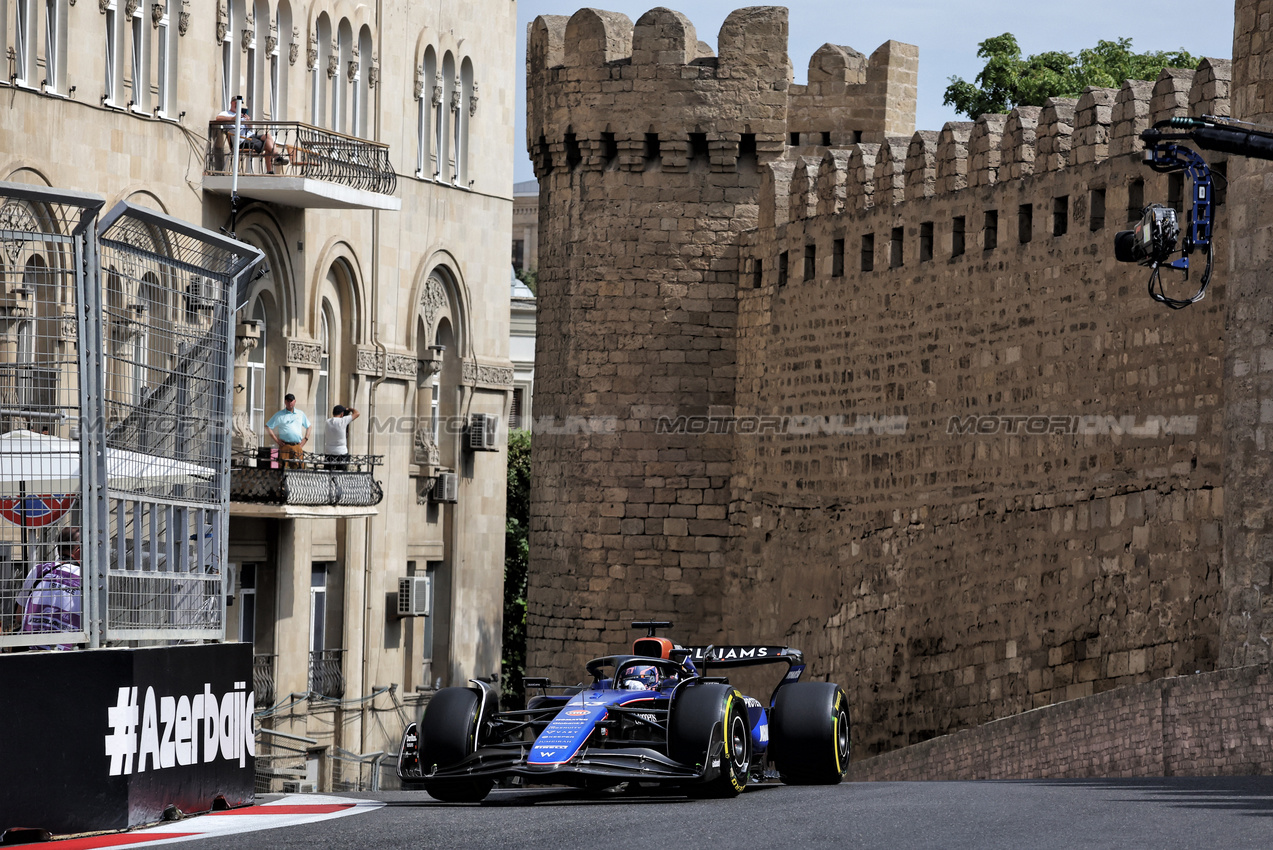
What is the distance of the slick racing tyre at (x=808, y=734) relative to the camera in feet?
38.9

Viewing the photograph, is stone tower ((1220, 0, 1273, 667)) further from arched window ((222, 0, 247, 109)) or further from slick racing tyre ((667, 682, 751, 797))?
arched window ((222, 0, 247, 109))

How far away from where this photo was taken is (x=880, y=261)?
21828 millimetres

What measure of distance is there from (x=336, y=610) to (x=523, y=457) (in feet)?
56.4

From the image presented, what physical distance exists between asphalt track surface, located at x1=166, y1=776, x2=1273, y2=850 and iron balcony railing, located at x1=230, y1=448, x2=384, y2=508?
11103 millimetres

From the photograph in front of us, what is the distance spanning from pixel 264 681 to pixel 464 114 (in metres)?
8.48

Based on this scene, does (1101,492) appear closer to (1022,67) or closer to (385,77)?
(385,77)

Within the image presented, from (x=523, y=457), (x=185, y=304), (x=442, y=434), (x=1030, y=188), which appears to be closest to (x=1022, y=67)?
(x=523, y=457)

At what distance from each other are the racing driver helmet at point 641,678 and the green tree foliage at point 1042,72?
2805 cm

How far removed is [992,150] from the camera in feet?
64.6

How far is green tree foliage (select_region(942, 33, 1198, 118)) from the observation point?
39222 millimetres

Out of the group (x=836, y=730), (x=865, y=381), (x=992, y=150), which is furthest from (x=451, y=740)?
(x=865, y=381)

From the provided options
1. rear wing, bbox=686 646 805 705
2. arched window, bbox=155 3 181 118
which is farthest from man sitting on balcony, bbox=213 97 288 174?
rear wing, bbox=686 646 805 705

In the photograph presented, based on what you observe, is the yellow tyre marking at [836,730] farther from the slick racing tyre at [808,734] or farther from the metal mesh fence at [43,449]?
the metal mesh fence at [43,449]

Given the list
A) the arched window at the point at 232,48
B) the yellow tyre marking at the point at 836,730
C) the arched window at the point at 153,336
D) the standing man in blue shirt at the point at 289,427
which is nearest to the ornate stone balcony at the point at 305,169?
the arched window at the point at 232,48
